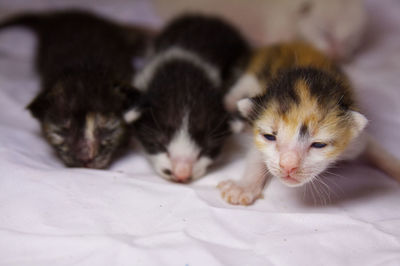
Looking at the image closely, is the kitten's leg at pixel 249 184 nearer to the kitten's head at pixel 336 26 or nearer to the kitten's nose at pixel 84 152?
the kitten's nose at pixel 84 152

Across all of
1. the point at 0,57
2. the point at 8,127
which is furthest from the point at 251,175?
the point at 0,57

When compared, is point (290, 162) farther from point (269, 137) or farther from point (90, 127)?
point (90, 127)

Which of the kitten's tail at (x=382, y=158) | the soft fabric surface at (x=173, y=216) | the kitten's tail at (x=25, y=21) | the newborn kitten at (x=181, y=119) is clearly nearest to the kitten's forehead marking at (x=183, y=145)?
the newborn kitten at (x=181, y=119)

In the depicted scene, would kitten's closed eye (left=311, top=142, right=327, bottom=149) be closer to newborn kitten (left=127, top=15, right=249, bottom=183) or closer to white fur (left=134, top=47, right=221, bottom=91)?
newborn kitten (left=127, top=15, right=249, bottom=183)

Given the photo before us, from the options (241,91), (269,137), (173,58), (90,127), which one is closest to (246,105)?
(269,137)

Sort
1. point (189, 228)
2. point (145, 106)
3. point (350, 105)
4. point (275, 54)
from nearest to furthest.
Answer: point (189, 228) < point (350, 105) < point (145, 106) < point (275, 54)

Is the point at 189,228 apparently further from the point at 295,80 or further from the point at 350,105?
the point at 350,105

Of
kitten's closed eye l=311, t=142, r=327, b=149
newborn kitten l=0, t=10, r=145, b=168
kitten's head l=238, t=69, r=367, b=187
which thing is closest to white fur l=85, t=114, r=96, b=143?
newborn kitten l=0, t=10, r=145, b=168
